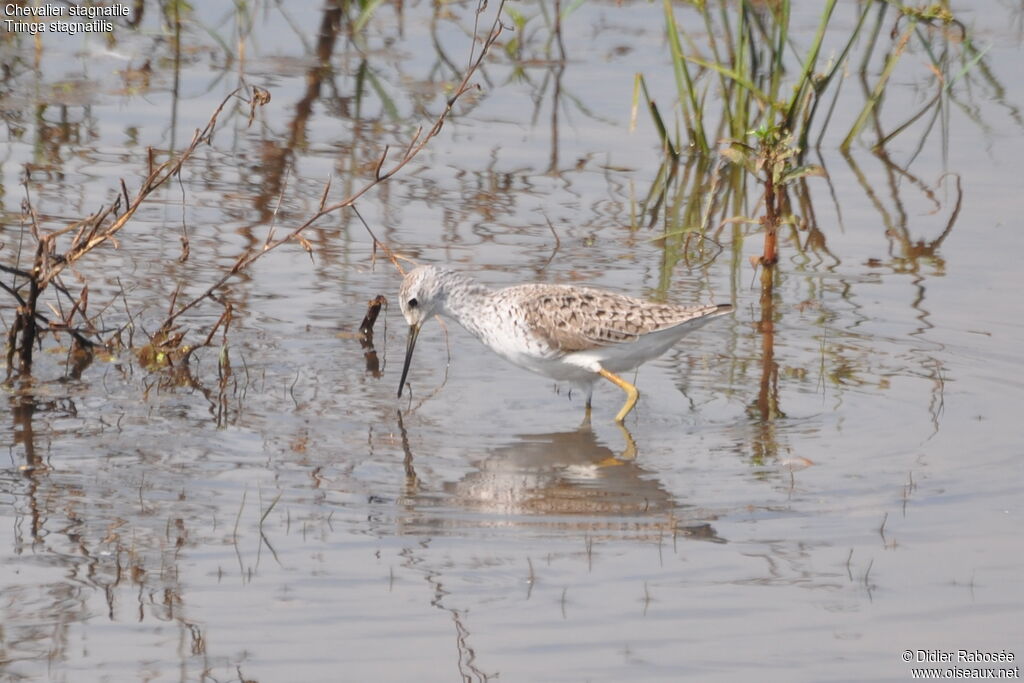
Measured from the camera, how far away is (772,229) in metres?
9.59

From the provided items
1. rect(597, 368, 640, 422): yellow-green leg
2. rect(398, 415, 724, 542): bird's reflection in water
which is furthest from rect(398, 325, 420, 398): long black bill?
rect(597, 368, 640, 422): yellow-green leg

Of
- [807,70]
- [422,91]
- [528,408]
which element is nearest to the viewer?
[528,408]

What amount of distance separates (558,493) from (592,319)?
125 centimetres

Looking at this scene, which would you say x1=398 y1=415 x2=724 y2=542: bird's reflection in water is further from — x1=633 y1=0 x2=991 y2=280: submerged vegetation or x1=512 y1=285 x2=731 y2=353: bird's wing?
x1=633 y1=0 x2=991 y2=280: submerged vegetation

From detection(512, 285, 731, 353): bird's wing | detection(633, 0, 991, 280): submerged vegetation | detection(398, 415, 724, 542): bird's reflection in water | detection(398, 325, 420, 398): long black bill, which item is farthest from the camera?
detection(633, 0, 991, 280): submerged vegetation

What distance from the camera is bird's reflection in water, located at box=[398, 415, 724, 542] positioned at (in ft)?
21.1

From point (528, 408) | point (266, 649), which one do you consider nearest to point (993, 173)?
point (528, 408)

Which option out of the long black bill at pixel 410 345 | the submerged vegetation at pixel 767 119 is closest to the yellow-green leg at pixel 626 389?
the long black bill at pixel 410 345

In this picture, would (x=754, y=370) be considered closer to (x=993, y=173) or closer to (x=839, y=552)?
(x=839, y=552)

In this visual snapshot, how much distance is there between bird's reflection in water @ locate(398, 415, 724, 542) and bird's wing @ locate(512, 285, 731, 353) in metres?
0.49

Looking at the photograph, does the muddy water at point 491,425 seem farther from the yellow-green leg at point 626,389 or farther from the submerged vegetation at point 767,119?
the submerged vegetation at point 767,119

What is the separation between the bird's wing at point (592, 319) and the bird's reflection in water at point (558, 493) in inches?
19.3

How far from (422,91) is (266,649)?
8.95 m

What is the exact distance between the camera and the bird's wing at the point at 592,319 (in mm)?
7789
